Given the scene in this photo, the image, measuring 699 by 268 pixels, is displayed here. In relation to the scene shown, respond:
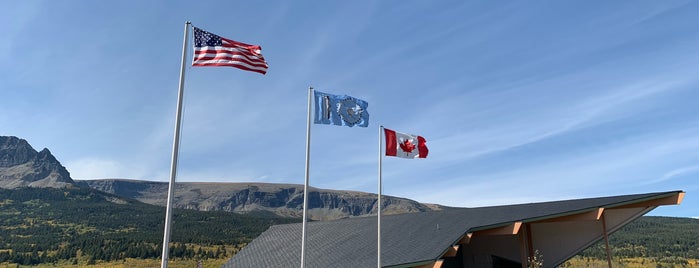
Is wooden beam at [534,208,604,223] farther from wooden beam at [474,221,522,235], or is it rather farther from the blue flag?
the blue flag

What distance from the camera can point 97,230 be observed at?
98938mm

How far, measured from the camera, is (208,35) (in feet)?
37.3

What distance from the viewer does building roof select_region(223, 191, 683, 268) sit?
1800cm

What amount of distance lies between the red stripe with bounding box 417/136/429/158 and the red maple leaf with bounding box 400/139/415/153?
29 cm

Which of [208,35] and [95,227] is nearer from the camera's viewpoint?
[208,35]

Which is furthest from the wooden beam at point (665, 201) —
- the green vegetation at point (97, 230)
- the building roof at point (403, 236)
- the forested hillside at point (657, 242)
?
the green vegetation at point (97, 230)

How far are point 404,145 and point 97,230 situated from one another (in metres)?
98.8

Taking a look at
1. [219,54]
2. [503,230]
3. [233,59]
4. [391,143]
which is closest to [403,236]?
[503,230]

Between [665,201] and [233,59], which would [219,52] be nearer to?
[233,59]

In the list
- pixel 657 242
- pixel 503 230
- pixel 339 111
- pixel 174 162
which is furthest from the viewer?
pixel 657 242

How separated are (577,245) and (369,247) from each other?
9959 mm

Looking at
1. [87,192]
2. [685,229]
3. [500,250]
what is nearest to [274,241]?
[500,250]

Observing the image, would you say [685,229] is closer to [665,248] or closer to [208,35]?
[665,248]

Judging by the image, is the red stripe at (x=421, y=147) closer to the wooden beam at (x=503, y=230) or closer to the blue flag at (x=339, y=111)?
the blue flag at (x=339, y=111)
